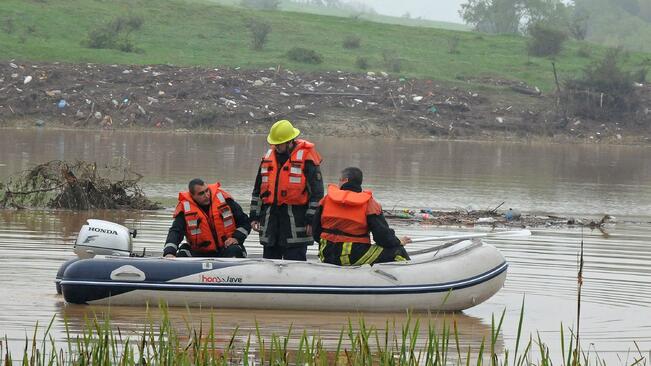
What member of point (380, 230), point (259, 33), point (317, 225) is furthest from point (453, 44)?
point (380, 230)

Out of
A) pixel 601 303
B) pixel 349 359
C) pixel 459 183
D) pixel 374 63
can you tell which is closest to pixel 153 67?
pixel 374 63

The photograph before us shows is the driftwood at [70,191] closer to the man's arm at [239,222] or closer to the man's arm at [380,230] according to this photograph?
the man's arm at [239,222]

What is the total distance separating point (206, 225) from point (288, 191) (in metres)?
0.75

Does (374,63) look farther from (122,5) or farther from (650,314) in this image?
(650,314)

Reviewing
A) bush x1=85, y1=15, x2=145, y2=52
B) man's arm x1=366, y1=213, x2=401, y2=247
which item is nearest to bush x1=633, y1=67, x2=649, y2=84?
bush x1=85, y1=15, x2=145, y2=52

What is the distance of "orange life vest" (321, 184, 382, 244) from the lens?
11.3 m

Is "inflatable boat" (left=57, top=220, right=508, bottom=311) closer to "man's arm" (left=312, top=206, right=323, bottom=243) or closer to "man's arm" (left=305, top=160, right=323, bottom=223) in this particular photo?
"man's arm" (left=312, top=206, right=323, bottom=243)

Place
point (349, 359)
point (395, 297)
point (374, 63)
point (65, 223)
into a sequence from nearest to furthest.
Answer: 1. point (349, 359)
2. point (395, 297)
3. point (65, 223)
4. point (374, 63)

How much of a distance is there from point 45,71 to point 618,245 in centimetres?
2358

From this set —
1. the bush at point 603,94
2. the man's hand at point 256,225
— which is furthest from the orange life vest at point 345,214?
the bush at point 603,94

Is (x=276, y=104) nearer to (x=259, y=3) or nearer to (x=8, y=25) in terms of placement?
(x=8, y=25)

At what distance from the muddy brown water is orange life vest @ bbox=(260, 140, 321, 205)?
1.13 metres

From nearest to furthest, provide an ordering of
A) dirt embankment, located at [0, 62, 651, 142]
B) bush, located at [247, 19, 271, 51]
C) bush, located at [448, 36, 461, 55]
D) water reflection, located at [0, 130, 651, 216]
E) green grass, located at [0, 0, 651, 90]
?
water reflection, located at [0, 130, 651, 216]
dirt embankment, located at [0, 62, 651, 142]
green grass, located at [0, 0, 651, 90]
bush, located at [247, 19, 271, 51]
bush, located at [448, 36, 461, 55]

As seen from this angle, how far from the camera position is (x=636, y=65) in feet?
160
